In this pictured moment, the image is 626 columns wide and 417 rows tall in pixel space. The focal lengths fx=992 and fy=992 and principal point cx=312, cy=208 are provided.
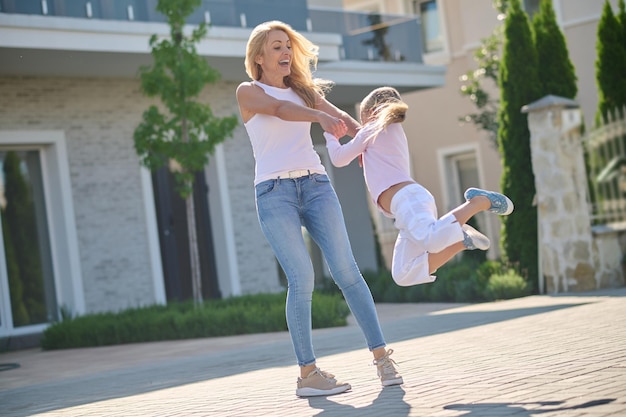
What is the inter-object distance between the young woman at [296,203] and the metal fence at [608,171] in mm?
8671

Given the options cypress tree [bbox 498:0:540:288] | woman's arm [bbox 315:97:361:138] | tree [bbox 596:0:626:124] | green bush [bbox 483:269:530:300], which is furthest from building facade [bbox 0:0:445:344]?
woman's arm [bbox 315:97:361:138]

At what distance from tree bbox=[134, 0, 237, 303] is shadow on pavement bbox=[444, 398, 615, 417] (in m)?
9.34

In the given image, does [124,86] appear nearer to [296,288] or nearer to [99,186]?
[99,186]

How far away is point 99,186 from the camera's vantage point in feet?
50.3

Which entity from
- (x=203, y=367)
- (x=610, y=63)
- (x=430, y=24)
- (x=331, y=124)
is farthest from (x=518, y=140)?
(x=430, y=24)

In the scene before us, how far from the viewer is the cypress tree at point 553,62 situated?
577 inches

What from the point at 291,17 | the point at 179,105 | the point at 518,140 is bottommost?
the point at 518,140

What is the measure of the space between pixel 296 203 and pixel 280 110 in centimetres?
54

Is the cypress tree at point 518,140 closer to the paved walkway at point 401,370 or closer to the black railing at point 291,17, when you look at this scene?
the paved walkway at point 401,370

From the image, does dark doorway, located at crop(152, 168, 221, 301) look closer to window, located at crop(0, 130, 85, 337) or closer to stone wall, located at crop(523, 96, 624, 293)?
window, located at crop(0, 130, 85, 337)

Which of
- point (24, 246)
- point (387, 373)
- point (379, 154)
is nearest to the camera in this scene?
point (387, 373)

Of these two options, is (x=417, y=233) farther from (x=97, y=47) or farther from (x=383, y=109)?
(x=97, y=47)

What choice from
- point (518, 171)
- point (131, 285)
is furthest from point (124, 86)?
→ point (518, 171)

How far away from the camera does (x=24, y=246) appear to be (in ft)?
48.4
